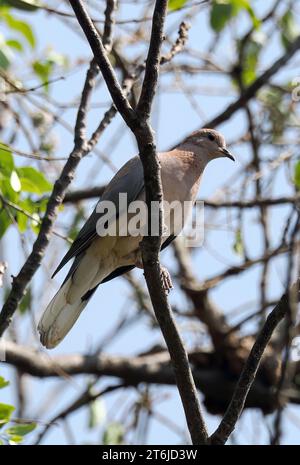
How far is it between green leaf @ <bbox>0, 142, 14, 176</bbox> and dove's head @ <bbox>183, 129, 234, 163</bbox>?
4.62ft

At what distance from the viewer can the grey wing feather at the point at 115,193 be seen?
14.1 feet

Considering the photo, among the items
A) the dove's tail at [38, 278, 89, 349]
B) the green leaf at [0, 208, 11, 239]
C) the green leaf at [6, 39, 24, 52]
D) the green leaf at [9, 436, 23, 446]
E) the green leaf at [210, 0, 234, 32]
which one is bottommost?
the green leaf at [9, 436, 23, 446]

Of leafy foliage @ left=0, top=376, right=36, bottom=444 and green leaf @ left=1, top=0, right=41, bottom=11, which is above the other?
green leaf @ left=1, top=0, right=41, bottom=11

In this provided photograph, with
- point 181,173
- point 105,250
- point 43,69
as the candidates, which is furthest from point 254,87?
point 105,250

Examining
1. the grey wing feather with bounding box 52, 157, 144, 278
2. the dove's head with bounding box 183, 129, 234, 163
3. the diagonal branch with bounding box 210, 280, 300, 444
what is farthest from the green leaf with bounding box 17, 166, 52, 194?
the diagonal branch with bounding box 210, 280, 300, 444

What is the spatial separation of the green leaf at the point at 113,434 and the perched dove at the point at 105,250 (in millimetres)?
1028

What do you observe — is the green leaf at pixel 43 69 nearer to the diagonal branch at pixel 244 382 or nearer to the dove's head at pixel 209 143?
the dove's head at pixel 209 143

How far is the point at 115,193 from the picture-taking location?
4.44m

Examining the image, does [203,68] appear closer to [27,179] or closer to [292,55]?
[292,55]

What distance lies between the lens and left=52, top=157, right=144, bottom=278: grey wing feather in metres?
4.29

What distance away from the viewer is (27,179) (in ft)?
12.9

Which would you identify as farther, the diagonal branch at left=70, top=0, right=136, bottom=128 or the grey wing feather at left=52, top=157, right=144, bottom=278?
the grey wing feather at left=52, top=157, right=144, bottom=278

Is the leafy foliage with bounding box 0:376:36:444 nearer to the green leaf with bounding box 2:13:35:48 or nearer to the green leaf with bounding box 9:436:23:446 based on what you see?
the green leaf with bounding box 9:436:23:446

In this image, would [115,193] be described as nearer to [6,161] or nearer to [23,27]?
[6,161]
